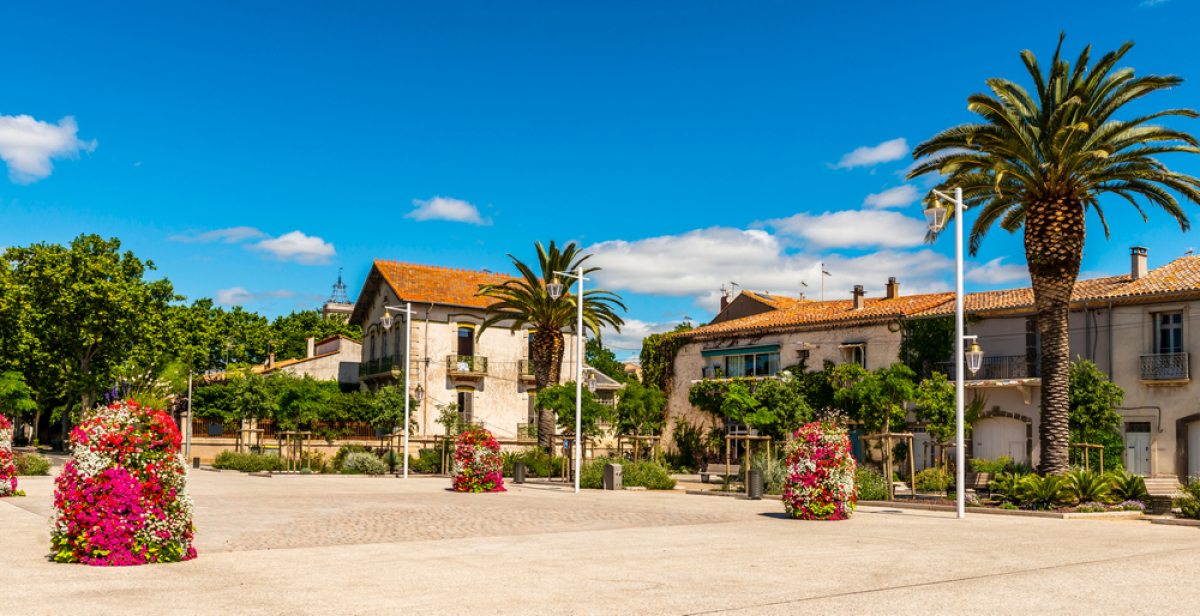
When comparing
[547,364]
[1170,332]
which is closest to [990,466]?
[1170,332]

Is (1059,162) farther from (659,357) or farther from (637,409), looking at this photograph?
(659,357)

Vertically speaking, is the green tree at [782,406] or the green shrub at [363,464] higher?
the green tree at [782,406]

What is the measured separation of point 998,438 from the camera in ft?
113

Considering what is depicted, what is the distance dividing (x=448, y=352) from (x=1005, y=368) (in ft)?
90.8

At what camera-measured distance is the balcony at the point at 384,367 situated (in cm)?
4900

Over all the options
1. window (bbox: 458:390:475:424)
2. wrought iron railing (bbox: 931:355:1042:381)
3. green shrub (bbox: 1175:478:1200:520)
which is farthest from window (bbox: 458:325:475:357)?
green shrub (bbox: 1175:478:1200:520)

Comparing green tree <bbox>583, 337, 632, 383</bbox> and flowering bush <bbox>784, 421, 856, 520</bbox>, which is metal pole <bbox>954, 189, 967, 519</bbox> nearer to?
flowering bush <bbox>784, 421, 856, 520</bbox>

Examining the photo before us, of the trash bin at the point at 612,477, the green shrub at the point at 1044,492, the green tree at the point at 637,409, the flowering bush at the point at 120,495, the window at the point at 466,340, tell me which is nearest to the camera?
the flowering bush at the point at 120,495

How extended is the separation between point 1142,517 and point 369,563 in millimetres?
16387

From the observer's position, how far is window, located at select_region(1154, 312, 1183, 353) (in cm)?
3072

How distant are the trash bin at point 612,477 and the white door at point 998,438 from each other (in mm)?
14884

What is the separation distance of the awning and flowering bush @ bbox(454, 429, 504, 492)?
19.8 meters

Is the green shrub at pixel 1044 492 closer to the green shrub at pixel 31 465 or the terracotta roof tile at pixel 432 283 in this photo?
the green shrub at pixel 31 465

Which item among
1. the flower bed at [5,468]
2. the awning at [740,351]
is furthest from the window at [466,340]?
the flower bed at [5,468]
